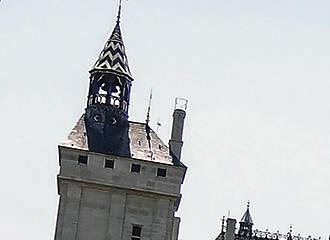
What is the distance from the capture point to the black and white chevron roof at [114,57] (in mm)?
60281

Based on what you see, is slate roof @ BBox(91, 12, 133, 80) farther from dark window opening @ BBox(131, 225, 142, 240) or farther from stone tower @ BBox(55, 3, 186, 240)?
dark window opening @ BBox(131, 225, 142, 240)

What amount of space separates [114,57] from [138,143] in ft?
22.3

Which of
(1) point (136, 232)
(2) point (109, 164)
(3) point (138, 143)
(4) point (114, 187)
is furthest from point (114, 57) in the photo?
(1) point (136, 232)

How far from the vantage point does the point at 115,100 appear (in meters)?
59.8

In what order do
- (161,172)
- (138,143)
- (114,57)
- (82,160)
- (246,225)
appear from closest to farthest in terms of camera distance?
(82,160) → (161,172) → (138,143) → (114,57) → (246,225)

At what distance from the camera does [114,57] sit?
6119cm

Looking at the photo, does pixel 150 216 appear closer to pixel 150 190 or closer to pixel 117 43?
pixel 150 190

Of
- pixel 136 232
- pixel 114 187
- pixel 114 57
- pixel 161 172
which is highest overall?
pixel 114 57

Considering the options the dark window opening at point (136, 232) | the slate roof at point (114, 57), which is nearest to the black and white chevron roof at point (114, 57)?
the slate roof at point (114, 57)

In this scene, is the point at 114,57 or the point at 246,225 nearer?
the point at 114,57

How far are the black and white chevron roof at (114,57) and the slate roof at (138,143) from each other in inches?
149

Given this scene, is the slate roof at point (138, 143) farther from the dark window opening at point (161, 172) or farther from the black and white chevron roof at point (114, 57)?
the black and white chevron roof at point (114, 57)

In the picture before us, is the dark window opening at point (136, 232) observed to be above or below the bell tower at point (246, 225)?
below

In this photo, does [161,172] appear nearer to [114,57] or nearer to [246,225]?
[114,57]
